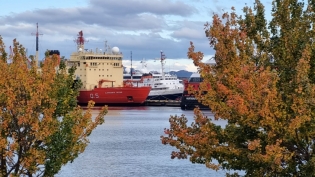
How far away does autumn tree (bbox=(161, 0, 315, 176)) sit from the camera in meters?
15.9

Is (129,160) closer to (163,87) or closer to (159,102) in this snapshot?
(159,102)

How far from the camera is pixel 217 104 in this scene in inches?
673

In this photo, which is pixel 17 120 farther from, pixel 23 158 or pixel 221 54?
pixel 221 54

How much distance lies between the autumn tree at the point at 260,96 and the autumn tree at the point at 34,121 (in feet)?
10.6

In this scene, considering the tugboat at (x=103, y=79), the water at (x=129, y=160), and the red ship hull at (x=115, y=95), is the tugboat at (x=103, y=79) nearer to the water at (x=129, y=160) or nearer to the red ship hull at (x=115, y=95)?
the red ship hull at (x=115, y=95)

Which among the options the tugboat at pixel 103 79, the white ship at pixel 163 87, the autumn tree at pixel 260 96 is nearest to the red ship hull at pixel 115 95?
the tugboat at pixel 103 79

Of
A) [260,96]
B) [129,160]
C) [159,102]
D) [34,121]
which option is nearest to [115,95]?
[159,102]

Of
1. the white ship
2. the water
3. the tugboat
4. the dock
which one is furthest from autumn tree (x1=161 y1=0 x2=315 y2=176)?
the white ship

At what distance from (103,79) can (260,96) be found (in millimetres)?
111501

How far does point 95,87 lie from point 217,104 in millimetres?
108119

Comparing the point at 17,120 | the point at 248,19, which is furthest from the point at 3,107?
the point at 248,19

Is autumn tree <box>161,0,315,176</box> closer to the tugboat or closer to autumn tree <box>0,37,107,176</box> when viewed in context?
autumn tree <box>0,37,107,176</box>

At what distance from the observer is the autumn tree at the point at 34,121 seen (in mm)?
17156

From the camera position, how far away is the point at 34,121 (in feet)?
56.3
